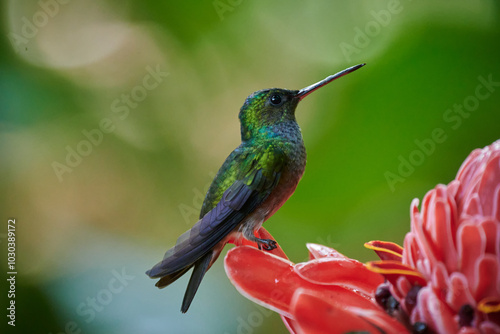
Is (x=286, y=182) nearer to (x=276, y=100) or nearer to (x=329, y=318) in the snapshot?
(x=276, y=100)

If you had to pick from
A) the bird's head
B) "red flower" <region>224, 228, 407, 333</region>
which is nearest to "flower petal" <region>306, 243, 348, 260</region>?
"red flower" <region>224, 228, 407, 333</region>

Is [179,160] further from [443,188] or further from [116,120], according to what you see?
[443,188]

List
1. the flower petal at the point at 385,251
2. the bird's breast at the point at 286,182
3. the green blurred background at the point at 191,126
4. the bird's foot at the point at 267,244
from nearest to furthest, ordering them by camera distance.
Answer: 1. the flower petal at the point at 385,251
2. the bird's foot at the point at 267,244
3. the bird's breast at the point at 286,182
4. the green blurred background at the point at 191,126

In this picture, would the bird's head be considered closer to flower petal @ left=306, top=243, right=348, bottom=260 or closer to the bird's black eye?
the bird's black eye

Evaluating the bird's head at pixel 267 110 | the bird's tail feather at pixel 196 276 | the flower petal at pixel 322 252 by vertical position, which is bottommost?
the flower petal at pixel 322 252

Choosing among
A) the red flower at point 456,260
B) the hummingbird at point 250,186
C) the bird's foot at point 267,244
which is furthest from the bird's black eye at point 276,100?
the red flower at point 456,260

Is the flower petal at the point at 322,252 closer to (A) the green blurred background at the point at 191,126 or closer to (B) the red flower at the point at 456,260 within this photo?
(B) the red flower at the point at 456,260

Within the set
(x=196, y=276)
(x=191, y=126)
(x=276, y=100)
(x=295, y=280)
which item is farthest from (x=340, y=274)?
(x=191, y=126)

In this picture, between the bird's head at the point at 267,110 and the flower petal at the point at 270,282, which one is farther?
the bird's head at the point at 267,110
